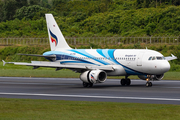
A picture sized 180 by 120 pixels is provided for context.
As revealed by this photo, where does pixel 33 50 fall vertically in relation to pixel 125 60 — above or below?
below

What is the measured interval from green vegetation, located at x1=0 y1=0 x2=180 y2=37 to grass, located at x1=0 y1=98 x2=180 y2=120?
3246 inches

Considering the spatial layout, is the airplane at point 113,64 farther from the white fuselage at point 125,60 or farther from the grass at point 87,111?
the grass at point 87,111

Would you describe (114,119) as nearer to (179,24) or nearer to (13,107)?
(13,107)

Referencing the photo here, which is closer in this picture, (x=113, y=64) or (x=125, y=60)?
(x=125, y=60)

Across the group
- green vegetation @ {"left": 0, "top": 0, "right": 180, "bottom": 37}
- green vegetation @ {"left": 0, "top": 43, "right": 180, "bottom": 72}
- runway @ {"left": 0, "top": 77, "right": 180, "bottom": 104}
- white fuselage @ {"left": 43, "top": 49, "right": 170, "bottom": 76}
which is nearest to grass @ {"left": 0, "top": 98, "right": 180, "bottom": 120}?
runway @ {"left": 0, "top": 77, "right": 180, "bottom": 104}

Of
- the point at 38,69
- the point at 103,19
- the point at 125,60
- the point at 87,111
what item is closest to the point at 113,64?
the point at 125,60

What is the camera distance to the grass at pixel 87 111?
17.6 m

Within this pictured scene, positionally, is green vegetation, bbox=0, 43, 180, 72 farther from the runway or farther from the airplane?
the runway

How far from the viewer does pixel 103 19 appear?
422ft

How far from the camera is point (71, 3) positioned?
169875 millimetres

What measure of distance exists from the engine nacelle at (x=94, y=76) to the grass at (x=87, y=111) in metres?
14.6

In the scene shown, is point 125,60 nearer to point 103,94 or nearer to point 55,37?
point 103,94

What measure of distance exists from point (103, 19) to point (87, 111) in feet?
362

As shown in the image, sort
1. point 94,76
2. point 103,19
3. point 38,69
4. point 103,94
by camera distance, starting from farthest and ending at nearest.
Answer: point 103,19
point 38,69
point 94,76
point 103,94
